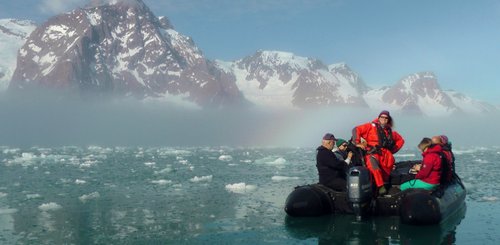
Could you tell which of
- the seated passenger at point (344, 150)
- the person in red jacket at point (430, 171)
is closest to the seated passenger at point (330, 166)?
the seated passenger at point (344, 150)

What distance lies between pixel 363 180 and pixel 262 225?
112 inches

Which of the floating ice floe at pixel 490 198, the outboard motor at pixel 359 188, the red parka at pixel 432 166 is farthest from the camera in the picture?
the floating ice floe at pixel 490 198

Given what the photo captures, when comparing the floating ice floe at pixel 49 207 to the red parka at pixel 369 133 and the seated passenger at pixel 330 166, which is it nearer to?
the seated passenger at pixel 330 166

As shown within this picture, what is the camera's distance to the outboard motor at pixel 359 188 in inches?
439

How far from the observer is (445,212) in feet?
38.5

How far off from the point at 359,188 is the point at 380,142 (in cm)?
176


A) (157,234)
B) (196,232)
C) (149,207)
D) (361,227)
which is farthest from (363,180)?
(149,207)

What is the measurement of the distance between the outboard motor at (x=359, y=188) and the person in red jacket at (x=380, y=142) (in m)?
0.76

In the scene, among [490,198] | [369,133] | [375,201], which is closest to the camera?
[375,201]

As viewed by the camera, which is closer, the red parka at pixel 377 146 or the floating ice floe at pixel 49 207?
the red parka at pixel 377 146

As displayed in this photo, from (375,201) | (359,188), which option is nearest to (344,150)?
(375,201)

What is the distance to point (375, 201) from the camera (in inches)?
476

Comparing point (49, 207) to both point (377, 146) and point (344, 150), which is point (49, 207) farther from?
point (377, 146)

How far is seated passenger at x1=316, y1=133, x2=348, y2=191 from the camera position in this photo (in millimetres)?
12016
